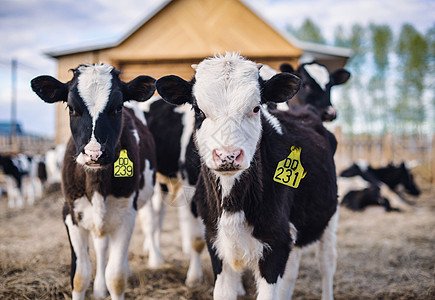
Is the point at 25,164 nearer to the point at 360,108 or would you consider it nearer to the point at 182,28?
the point at 182,28

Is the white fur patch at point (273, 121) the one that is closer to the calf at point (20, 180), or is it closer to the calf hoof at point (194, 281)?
the calf hoof at point (194, 281)

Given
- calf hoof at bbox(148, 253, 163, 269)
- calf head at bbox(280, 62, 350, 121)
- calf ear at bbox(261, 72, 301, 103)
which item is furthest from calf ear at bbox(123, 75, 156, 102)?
calf hoof at bbox(148, 253, 163, 269)

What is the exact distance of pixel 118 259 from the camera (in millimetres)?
3607

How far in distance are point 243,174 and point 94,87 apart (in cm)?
155

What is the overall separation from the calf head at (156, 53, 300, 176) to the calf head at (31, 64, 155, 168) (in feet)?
2.09

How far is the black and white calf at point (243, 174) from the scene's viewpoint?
2609mm

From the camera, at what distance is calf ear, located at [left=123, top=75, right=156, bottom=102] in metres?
3.63

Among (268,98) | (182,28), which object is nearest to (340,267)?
(268,98)

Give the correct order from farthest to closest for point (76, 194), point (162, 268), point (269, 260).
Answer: point (162, 268) < point (76, 194) < point (269, 260)

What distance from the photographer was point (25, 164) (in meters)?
12.9

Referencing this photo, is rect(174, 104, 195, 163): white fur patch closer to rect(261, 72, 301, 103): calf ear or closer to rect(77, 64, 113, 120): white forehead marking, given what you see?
rect(77, 64, 113, 120): white forehead marking

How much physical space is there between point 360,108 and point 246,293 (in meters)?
28.3

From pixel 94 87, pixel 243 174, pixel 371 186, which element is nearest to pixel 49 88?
pixel 94 87

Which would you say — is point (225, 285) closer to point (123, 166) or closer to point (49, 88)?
point (123, 166)
